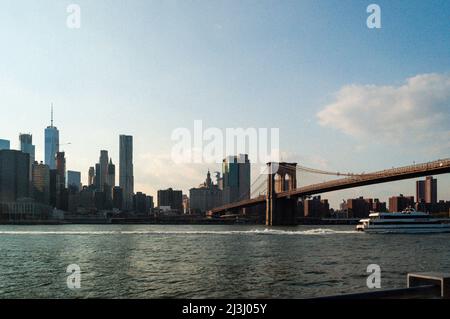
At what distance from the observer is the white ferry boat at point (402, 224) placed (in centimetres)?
8131

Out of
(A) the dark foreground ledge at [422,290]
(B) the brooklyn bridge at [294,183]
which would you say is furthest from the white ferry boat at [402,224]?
(A) the dark foreground ledge at [422,290]

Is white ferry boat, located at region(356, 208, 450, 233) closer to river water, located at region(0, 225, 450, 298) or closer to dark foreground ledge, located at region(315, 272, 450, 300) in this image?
river water, located at region(0, 225, 450, 298)

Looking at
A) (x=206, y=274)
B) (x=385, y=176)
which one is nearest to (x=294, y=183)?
(x=385, y=176)

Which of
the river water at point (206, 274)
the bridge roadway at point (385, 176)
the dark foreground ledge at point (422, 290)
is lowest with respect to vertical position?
the river water at point (206, 274)

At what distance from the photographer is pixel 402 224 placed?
268 ft

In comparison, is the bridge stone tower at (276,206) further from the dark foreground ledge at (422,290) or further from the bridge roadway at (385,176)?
the dark foreground ledge at (422,290)

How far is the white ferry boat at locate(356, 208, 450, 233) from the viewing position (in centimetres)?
8131

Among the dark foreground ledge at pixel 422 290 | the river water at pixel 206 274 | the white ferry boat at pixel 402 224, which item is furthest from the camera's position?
the white ferry boat at pixel 402 224

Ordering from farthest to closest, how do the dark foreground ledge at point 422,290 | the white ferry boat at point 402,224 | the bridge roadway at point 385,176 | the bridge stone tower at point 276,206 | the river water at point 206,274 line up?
1. the bridge stone tower at point 276,206
2. the white ferry boat at point 402,224
3. the bridge roadway at point 385,176
4. the river water at point 206,274
5. the dark foreground ledge at point 422,290

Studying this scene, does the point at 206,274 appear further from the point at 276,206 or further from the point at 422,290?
the point at 276,206

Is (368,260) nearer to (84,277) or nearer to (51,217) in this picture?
(84,277)

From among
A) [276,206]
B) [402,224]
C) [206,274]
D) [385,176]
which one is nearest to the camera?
[206,274]

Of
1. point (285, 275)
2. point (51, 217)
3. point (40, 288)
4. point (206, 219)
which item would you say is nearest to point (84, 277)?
point (40, 288)
